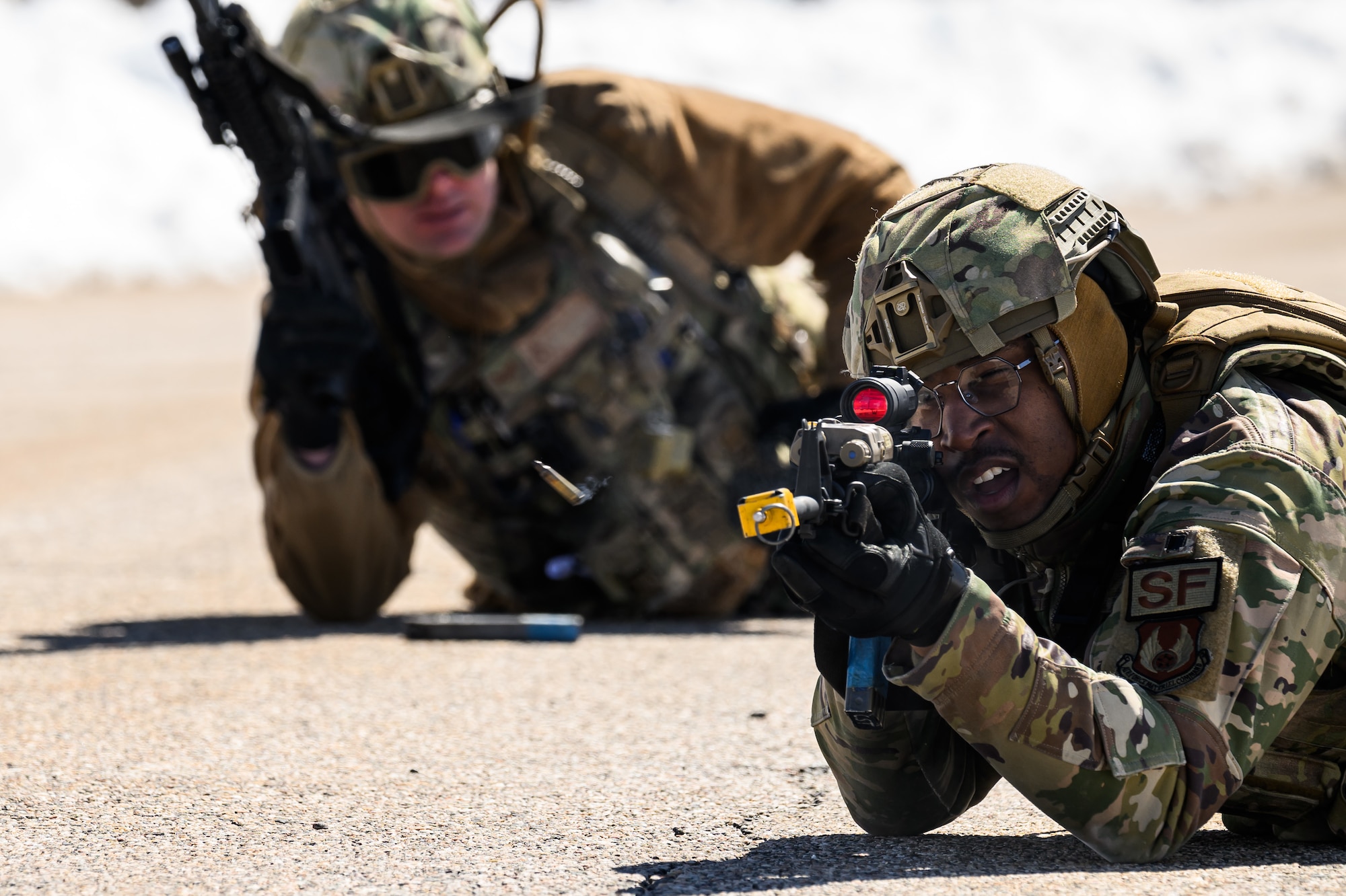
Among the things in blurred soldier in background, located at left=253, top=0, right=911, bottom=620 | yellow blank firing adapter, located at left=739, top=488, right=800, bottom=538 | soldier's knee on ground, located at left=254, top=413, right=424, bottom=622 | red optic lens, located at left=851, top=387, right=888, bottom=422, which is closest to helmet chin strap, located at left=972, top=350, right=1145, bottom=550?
red optic lens, located at left=851, top=387, right=888, bottom=422

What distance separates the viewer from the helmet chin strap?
2.83m

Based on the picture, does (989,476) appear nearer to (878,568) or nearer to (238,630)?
(878,568)

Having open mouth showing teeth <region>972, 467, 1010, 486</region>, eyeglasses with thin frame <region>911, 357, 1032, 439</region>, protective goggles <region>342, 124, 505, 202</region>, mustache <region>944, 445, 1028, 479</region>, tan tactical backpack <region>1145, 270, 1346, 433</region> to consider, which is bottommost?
protective goggles <region>342, 124, 505, 202</region>

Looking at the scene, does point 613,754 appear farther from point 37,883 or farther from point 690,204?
point 690,204

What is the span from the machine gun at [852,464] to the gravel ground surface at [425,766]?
1.13ft

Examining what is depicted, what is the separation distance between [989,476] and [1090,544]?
0.76ft

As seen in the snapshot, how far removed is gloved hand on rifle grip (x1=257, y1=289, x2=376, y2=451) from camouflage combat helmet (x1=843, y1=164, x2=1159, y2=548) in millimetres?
3351

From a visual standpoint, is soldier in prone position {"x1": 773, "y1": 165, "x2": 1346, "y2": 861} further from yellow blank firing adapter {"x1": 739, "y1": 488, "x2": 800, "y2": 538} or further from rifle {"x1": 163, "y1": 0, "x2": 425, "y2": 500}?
rifle {"x1": 163, "y1": 0, "x2": 425, "y2": 500}

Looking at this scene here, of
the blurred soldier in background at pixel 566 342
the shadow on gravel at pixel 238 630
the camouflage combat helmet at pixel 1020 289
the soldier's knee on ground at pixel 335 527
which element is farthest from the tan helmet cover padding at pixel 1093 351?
the soldier's knee on ground at pixel 335 527

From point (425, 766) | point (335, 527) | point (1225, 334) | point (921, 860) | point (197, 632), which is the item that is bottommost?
point (197, 632)

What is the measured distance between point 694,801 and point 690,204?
3583mm

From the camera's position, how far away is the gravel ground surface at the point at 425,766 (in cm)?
276

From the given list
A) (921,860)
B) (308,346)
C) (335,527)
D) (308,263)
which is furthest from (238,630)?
(921,860)

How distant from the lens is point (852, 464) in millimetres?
2371
